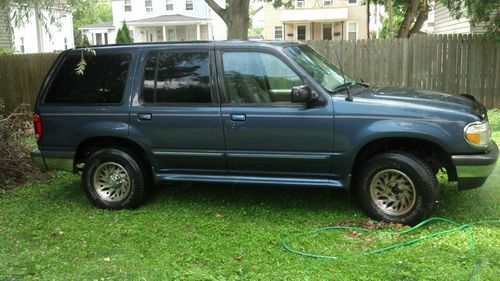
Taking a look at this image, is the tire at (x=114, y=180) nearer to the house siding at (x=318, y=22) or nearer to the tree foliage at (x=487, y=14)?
the tree foliage at (x=487, y=14)

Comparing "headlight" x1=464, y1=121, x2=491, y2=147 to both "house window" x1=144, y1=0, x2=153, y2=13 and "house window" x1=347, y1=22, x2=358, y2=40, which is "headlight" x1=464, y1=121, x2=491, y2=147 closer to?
"house window" x1=347, y1=22, x2=358, y2=40

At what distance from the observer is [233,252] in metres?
4.66

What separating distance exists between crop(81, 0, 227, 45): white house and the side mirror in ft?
116

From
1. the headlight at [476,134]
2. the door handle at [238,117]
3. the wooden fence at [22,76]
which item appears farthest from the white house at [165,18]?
the headlight at [476,134]

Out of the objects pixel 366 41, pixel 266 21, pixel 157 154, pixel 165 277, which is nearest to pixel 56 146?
pixel 157 154

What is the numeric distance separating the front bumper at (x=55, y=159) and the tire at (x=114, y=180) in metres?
0.19

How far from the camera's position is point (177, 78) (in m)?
5.61

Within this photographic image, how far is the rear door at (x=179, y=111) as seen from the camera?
546 centimetres

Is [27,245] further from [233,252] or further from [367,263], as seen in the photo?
[367,263]

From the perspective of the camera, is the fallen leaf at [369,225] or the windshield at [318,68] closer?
the fallen leaf at [369,225]

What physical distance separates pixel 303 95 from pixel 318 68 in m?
0.77

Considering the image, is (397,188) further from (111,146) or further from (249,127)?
(111,146)

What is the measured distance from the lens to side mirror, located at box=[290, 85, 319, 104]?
4934mm

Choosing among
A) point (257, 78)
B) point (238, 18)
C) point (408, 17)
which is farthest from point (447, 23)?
point (257, 78)
